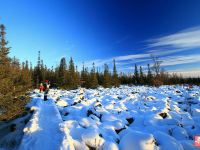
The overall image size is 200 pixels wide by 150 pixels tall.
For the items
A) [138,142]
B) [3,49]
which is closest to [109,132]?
[138,142]

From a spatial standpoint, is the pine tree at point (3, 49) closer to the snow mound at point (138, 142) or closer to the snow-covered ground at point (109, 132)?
the snow-covered ground at point (109, 132)

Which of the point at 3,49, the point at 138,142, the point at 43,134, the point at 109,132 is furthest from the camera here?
the point at 3,49

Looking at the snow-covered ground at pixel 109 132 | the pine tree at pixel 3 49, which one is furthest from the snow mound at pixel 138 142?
the pine tree at pixel 3 49

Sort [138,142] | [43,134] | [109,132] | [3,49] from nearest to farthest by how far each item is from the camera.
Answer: [138,142]
[109,132]
[43,134]
[3,49]

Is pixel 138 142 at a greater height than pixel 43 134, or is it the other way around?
pixel 138 142

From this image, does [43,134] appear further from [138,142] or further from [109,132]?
[138,142]

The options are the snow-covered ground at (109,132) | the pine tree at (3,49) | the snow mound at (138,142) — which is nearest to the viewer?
the snow mound at (138,142)

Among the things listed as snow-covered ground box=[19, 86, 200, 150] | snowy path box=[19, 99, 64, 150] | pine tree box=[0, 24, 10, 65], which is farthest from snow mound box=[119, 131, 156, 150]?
pine tree box=[0, 24, 10, 65]

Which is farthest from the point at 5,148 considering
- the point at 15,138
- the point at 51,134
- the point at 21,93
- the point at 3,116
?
the point at 21,93

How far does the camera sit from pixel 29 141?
8.22 meters

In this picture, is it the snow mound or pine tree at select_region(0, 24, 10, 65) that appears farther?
pine tree at select_region(0, 24, 10, 65)

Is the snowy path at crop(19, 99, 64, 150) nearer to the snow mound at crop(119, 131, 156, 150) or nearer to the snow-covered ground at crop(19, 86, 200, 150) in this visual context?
the snow-covered ground at crop(19, 86, 200, 150)

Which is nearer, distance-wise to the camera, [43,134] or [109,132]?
[109,132]

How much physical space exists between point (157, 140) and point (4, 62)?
449 inches
